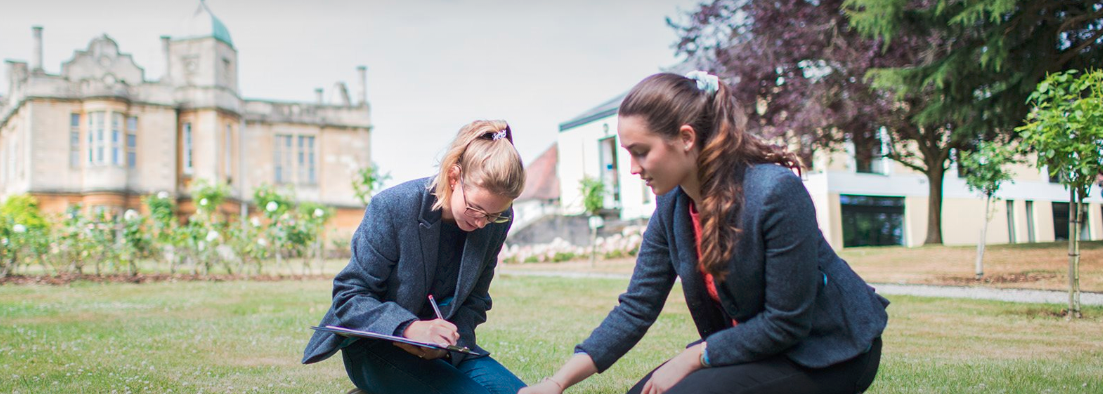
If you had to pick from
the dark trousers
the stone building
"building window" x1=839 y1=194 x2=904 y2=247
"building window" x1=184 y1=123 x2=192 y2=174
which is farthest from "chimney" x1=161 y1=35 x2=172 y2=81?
the dark trousers

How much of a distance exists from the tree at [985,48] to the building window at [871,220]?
1123 centimetres

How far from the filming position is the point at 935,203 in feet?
62.6

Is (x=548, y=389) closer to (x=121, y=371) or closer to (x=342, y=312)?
(x=342, y=312)

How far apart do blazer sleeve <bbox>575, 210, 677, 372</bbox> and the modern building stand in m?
19.0

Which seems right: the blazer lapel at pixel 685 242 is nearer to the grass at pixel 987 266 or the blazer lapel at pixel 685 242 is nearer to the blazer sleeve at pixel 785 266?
the blazer sleeve at pixel 785 266

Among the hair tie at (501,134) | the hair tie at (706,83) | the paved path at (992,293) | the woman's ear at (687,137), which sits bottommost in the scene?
the paved path at (992,293)

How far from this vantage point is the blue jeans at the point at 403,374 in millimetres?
3197

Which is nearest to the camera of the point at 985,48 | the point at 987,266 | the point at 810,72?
the point at 985,48

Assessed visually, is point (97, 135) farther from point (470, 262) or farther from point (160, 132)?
point (470, 262)

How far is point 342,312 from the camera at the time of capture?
10.0 ft

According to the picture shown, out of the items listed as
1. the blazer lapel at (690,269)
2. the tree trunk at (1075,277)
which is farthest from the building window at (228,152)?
the blazer lapel at (690,269)

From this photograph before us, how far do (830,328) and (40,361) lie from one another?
5.09m

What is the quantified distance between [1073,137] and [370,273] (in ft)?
23.1

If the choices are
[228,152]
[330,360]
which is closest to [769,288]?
[330,360]
